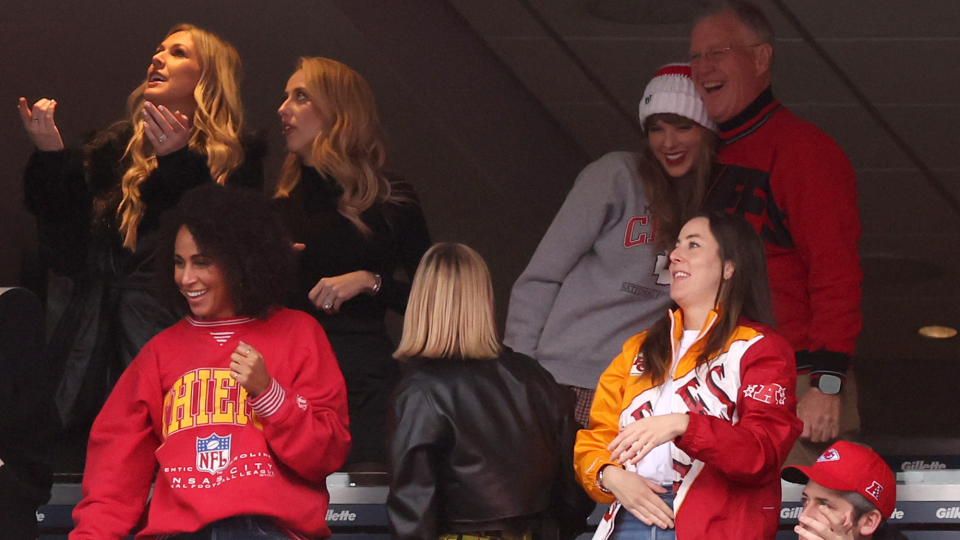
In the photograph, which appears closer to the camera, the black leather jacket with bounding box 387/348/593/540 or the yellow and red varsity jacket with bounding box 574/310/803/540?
the yellow and red varsity jacket with bounding box 574/310/803/540

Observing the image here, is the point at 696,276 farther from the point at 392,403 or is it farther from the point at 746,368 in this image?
the point at 392,403

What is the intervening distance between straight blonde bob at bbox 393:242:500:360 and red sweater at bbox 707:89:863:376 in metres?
0.80

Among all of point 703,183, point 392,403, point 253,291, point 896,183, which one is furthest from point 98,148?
point 896,183

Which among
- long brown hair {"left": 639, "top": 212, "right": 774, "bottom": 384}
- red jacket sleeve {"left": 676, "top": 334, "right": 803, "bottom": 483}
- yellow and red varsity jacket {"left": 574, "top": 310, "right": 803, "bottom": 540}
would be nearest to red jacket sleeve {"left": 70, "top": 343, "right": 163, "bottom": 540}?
yellow and red varsity jacket {"left": 574, "top": 310, "right": 803, "bottom": 540}

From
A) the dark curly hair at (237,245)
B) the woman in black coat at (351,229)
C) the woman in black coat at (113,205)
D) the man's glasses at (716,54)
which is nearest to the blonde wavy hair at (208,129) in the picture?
the woman in black coat at (113,205)

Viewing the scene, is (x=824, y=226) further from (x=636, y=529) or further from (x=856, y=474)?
(x=636, y=529)

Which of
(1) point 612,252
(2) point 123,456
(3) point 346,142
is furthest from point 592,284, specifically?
(2) point 123,456

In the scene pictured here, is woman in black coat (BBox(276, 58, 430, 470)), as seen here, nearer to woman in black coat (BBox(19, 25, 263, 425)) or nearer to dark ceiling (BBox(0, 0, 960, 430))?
woman in black coat (BBox(19, 25, 263, 425))

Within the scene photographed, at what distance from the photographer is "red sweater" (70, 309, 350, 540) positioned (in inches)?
112

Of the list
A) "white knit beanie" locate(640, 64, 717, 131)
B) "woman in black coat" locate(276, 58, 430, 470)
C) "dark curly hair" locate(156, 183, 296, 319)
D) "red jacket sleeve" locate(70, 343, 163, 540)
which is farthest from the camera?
"white knit beanie" locate(640, 64, 717, 131)

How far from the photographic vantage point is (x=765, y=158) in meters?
3.49

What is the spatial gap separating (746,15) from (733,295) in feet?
4.01

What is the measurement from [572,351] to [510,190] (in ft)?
11.7

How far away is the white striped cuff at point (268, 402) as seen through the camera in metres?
2.81
